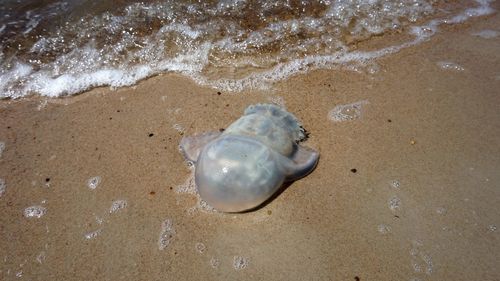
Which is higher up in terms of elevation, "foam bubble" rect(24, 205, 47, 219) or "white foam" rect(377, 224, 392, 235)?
"white foam" rect(377, 224, 392, 235)

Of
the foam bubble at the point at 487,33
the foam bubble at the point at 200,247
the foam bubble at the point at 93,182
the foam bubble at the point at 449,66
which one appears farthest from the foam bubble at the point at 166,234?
the foam bubble at the point at 487,33

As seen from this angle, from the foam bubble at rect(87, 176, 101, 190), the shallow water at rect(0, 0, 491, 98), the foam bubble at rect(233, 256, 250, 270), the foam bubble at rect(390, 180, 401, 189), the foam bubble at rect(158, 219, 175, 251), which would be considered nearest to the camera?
the foam bubble at rect(233, 256, 250, 270)

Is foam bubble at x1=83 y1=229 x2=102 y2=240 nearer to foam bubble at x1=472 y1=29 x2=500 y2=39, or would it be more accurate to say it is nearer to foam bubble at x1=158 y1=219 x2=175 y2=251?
foam bubble at x1=158 y1=219 x2=175 y2=251

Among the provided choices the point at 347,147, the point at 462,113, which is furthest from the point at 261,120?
the point at 462,113

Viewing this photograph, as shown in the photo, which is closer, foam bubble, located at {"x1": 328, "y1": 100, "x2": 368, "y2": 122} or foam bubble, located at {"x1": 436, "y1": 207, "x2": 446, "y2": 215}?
foam bubble, located at {"x1": 436, "y1": 207, "x2": 446, "y2": 215}

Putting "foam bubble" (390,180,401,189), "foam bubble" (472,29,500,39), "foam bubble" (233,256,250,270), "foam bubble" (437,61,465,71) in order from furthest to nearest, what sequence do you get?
"foam bubble" (472,29,500,39) < "foam bubble" (437,61,465,71) < "foam bubble" (390,180,401,189) < "foam bubble" (233,256,250,270)

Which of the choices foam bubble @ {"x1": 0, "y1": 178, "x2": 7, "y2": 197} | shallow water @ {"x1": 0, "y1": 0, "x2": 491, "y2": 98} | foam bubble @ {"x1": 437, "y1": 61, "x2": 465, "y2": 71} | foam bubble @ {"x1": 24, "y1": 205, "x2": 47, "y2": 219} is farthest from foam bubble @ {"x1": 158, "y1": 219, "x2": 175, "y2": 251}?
foam bubble @ {"x1": 437, "y1": 61, "x2": 465, "y2": 71}

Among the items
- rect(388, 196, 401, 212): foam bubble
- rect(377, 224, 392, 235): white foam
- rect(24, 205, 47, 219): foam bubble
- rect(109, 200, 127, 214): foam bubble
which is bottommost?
rect(24, 205, 47, 219): foam bubble

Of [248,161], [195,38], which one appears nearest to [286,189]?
[248,161]
